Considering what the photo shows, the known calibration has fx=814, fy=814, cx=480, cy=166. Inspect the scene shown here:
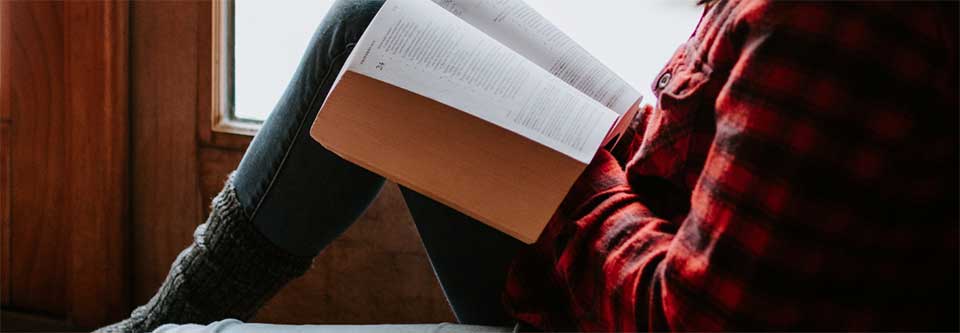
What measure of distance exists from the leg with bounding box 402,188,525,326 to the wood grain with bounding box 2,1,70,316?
A: 2.96 feet

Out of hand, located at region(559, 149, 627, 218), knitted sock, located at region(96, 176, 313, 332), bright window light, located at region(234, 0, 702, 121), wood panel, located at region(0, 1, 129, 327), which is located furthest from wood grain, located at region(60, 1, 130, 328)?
hand, located at region(559, 149, 627, 218)

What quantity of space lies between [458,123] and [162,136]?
942 mm

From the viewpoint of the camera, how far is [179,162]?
137 cm

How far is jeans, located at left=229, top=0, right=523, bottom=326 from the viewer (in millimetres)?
726

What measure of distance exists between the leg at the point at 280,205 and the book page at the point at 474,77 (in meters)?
0.15

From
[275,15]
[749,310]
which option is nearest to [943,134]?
[749,310]

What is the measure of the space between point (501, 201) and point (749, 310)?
200 millimetres

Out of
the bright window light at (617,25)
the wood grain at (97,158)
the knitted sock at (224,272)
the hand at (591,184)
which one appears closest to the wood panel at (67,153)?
the wood grain at (97,158)

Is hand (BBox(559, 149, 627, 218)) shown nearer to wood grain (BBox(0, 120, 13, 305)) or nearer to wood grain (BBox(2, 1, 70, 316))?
wood grain (BBox(2, 1, 70, 316))

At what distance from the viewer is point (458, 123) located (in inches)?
22.9

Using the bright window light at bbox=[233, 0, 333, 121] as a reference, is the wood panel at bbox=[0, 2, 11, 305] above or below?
below

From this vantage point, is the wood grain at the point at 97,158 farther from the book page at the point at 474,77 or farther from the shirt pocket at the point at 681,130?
the shirt pocket at the point at 681,130

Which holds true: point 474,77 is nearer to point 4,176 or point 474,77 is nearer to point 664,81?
point 664,81

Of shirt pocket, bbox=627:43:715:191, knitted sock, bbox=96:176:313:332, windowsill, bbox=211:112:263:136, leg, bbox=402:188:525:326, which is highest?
shirt pocket, bbox=627:43:715:191
